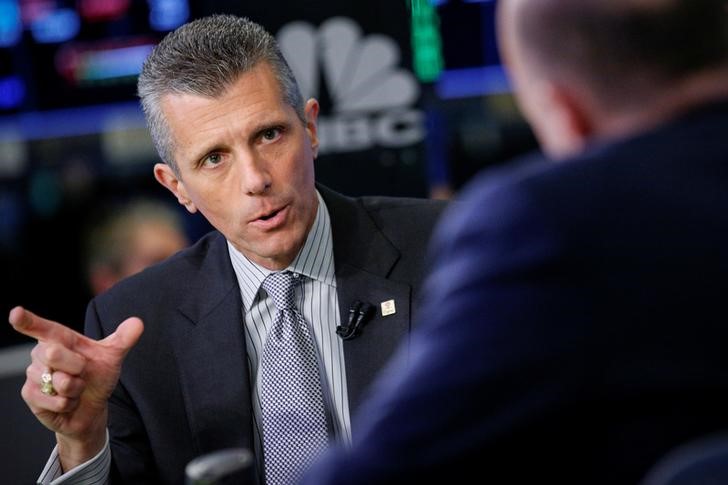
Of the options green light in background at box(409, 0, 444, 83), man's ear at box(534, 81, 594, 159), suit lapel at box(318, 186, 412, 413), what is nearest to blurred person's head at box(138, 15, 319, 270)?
suit lapel at box(318, 186, 412, 413)

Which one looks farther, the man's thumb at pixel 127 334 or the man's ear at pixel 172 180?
the man's ear at pixel 172 180

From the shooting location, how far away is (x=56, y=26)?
4.19 meters

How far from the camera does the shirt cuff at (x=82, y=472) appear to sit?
1955 millimetres

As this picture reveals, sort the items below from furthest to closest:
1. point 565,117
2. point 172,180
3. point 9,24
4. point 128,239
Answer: point 128,239
point 9,24
point 172,180
point 565,117

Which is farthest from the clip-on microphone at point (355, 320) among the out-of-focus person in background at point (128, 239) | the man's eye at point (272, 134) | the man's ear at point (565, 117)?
the out-of-focus person in background at point (128, 239)

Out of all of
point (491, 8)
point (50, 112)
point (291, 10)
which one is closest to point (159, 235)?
point (50, 112)

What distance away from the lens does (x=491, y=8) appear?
4430mm

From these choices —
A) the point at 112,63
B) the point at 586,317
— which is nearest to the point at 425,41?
the point at 112,63

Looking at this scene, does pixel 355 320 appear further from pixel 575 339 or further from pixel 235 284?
pixel 575 339

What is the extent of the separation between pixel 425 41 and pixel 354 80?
315 millimetres

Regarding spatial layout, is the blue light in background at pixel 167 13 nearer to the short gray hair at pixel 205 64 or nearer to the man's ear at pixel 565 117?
the short gray hair at pixel 205 64

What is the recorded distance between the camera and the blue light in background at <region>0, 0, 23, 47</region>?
13.6 ft

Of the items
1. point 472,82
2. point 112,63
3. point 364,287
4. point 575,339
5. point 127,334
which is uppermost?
point 575,339

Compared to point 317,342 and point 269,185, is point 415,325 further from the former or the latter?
point 269,185
